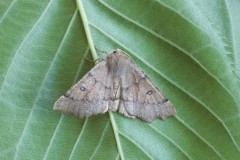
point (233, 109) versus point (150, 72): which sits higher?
point (150, 72)

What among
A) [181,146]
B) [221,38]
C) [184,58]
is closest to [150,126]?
[181,146]

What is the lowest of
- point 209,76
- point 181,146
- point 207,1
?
point 181,146

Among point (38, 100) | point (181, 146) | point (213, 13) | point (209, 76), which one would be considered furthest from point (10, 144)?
point (213, 13)

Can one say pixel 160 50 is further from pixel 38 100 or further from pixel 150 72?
pixel 38 100
